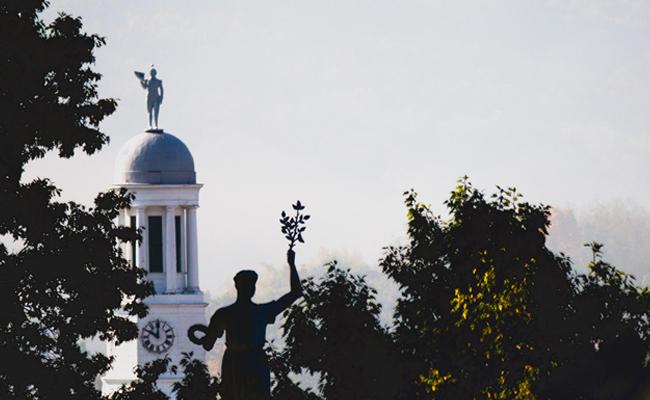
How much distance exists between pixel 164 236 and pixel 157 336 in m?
6.14

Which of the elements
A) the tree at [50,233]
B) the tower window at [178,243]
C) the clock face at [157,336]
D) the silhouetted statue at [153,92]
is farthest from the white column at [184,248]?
the tree at [50,233]

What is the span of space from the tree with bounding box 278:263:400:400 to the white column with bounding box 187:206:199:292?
80537 mm

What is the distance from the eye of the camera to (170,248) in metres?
153

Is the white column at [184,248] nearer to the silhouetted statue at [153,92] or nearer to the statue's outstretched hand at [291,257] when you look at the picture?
the silhouetted statue at [153,92]

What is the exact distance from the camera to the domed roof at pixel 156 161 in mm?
152375

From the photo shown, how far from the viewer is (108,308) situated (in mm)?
60125

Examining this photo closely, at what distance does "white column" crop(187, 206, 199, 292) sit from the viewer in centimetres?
15325

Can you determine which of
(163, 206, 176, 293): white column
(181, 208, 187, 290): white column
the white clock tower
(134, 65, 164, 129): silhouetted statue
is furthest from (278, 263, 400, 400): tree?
(134, 65, 164, 129): silhouetted statue

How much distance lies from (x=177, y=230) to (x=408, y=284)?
277 ft

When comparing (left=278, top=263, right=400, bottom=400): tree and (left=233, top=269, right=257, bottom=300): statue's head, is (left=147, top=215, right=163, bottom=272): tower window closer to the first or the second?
(left=278, top=263, right=400, bottom=400): tree

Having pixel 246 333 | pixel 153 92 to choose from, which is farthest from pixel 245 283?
pixel 153 92

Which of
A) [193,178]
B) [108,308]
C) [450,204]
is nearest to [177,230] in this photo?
[193,178]

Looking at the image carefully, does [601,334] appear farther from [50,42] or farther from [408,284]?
[50,42]

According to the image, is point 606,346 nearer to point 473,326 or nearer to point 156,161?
point 473,326
